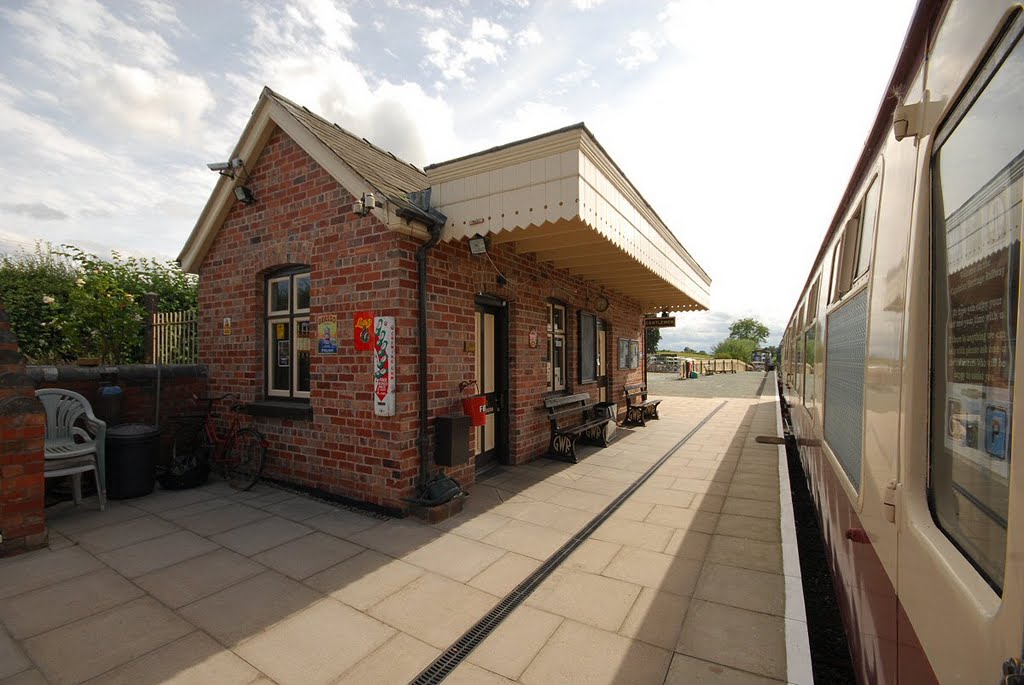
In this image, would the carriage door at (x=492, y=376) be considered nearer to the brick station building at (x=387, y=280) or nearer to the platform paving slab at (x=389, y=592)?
the brick station building at (x=387, y=280)

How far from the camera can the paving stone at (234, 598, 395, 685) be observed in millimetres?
2531

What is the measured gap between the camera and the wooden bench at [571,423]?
734cm

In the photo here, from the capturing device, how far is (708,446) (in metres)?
8.70

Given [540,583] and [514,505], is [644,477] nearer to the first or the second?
[514,505]

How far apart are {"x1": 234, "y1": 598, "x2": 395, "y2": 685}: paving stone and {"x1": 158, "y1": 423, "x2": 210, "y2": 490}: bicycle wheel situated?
367cm

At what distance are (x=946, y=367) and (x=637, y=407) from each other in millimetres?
10030

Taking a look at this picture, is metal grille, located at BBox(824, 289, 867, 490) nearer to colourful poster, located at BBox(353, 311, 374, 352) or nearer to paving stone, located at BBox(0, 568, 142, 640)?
colourful poster, located at BBox(353, 311, 374, 352)

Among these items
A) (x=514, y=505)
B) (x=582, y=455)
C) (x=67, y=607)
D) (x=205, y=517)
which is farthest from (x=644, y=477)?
(x=67, y=607)

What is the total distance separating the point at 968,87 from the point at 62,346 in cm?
1332

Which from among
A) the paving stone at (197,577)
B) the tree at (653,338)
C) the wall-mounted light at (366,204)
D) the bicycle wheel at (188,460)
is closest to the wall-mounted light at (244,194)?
the wall-mounted light at (366,204)

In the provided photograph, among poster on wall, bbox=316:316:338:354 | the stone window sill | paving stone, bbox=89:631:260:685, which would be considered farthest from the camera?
the stone window sill

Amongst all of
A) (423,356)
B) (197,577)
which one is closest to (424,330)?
(423,356)

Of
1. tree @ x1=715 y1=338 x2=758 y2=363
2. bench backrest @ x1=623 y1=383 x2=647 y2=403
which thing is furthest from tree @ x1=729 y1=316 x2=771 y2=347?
bench backrest @ x1=623 y1=383 x2=647 y2=403

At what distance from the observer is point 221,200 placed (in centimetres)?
638
